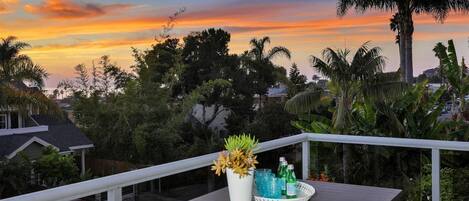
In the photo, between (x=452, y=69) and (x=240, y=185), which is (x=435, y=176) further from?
(x=452, y=69)

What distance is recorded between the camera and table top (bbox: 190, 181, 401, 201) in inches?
77.2

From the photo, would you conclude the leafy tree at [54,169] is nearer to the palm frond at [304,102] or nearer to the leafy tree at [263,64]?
the palm frond at [304,102]

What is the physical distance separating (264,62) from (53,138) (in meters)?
8.14

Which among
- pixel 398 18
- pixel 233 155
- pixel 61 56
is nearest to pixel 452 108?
pixel 398 18

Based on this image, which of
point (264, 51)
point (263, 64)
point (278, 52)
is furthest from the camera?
point (263, 64)

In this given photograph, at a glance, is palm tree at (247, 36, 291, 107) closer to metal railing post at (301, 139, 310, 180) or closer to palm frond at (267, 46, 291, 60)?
palm frond at (267, 46, 291, 60)

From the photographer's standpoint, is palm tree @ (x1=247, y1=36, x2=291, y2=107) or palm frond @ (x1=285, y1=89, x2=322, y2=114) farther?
palm tree @ (x1=247, y1=36, x2=291, y2=107)

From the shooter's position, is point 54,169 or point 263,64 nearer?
point 54,169

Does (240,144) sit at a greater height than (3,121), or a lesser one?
greater

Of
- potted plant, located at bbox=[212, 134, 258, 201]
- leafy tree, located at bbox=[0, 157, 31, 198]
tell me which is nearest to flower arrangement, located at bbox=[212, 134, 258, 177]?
potted plant, located at bbox=[212, 134, 258, 201]

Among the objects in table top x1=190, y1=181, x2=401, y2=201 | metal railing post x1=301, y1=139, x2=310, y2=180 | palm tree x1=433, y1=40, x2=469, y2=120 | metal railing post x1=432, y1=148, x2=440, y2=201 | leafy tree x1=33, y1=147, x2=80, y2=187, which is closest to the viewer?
table top x1=190, y1=181, x2=401, y2=201

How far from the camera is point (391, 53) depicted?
39.8 ft

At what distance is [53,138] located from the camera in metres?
14.2

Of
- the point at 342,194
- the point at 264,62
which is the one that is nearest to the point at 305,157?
the point at 342,194
